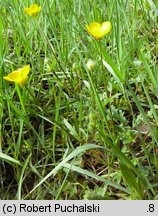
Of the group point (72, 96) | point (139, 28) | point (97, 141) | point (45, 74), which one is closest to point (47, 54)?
point (45, 74)

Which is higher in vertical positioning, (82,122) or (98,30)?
(98,30)

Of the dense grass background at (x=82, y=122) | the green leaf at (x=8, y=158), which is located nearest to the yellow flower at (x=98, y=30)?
the dense grass background at (x=82, y=122)

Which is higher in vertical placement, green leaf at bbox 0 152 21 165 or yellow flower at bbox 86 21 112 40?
yellow flower at bbox 86 21 112 40

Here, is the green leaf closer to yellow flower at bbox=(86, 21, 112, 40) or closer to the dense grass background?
the dense grass background

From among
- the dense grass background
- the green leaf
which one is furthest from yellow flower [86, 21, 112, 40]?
the green leaf

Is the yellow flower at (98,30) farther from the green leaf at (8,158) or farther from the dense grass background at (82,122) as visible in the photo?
the green leaf at (8,158)

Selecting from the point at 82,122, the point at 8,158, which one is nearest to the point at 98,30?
the point at 82,122

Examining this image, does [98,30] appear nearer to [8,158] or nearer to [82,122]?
[82,122]

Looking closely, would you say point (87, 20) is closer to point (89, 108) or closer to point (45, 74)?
point (45, 74)
